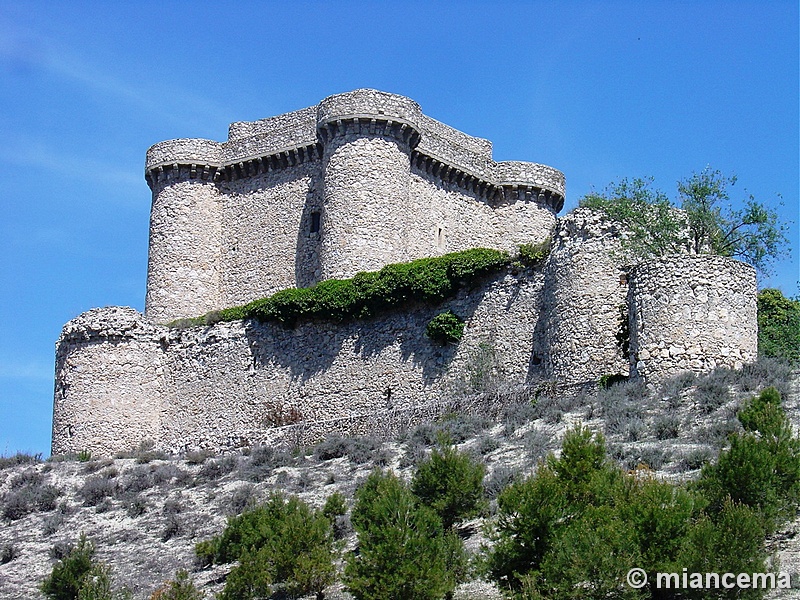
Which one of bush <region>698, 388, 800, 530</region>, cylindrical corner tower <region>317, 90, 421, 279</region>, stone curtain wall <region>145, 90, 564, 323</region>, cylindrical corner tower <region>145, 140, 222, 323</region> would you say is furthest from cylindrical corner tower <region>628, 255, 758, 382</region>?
cylindrical corner tower <region>145, 140, 222, 323</region>

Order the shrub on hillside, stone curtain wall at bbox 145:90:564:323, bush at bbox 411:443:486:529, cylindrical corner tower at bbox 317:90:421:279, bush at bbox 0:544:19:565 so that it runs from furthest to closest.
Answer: stone curtain wall at bbox 145:90:564:323
cylindrical corner tower at bbox 317:90:421:279
bush at bbox 0:544:19:565
the shrub on hillside
bush at bbox 411:443:486:529

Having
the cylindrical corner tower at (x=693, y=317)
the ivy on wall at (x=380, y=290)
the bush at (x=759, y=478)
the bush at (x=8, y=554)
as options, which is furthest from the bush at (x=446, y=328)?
the bush at (x=759, y=478)

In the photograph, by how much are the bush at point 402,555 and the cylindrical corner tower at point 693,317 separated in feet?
32.1

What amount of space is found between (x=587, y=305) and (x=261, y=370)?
10065 millimetres

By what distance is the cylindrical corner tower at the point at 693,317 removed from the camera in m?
27.5

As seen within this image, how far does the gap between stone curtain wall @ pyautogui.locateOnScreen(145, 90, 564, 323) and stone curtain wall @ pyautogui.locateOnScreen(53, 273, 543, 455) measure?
302 centimetres

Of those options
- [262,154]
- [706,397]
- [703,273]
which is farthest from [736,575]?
[262,154]

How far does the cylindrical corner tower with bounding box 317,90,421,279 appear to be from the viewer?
121 feet

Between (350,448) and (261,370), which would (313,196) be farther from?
(350,448)

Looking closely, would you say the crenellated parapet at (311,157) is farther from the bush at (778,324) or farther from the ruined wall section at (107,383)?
the bush at (778,324)

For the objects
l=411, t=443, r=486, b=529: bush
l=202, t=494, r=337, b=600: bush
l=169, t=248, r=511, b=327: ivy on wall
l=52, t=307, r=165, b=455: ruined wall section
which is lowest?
l=202, t=494, r=337, b=600: bush

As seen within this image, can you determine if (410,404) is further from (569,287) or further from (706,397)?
(706,397)

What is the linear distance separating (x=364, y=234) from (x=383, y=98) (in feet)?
13.4

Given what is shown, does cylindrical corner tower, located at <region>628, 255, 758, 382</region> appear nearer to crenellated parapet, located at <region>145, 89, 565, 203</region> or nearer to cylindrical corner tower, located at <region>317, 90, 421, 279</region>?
cylindrical corner tower, located at <region>317, 90, 421, 279</region>
